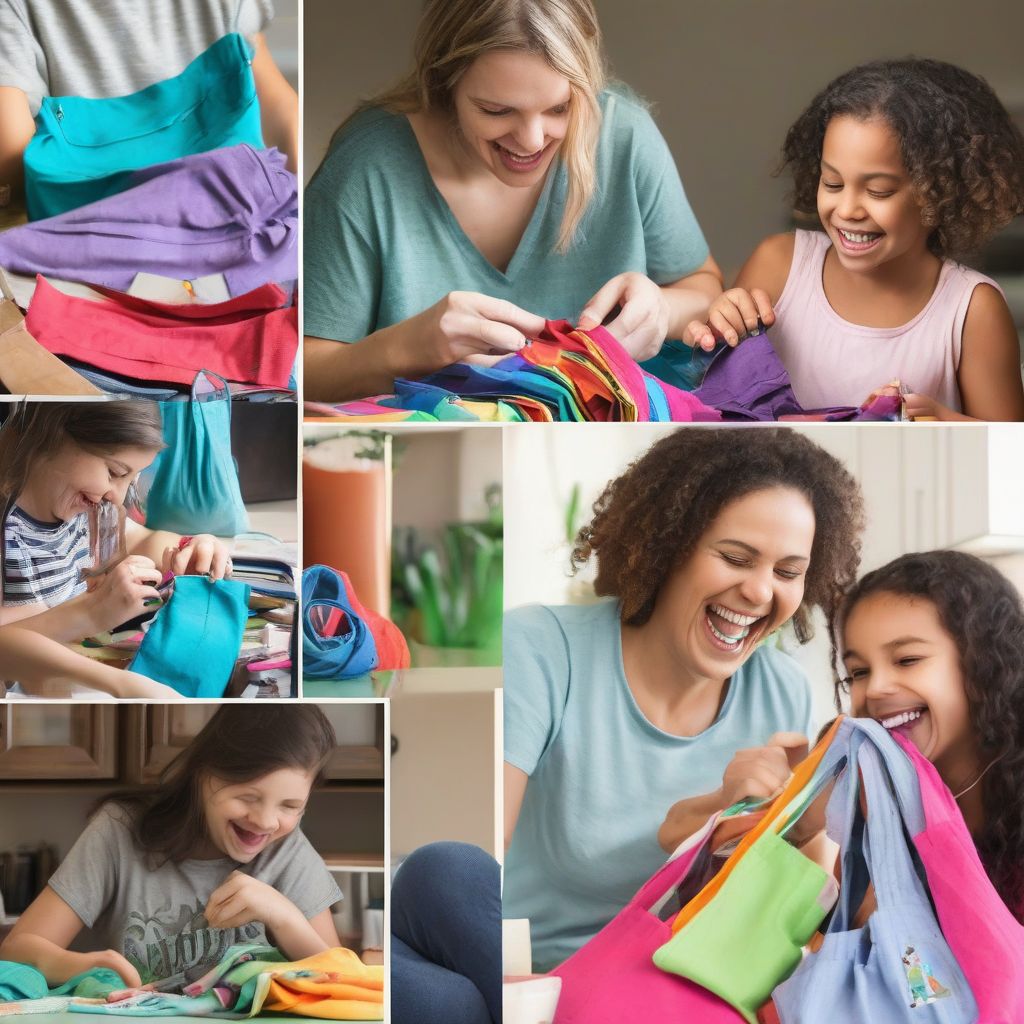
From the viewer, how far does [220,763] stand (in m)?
1.59

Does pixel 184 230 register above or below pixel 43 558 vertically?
above

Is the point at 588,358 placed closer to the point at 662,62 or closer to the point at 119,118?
the point at 662,62

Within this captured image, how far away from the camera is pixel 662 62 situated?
5.56ft

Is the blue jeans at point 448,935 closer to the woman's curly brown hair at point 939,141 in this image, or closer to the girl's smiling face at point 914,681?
the girl's smiling face at point 914,681

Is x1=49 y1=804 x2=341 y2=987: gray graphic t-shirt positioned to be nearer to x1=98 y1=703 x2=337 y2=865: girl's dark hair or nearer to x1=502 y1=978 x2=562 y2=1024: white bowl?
x1=98 y1=703 x2=337 y2=865: girl's dark hair

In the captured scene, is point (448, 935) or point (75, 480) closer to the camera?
point (75, 480)

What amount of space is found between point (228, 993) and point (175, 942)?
9cm

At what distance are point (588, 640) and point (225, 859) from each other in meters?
0.53

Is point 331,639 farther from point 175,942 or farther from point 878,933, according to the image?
point 878,933

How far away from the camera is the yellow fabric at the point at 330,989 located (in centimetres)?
156

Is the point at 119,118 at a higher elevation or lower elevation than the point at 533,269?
higher

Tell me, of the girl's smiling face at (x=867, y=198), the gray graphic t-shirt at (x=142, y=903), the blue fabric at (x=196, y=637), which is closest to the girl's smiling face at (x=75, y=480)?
the blue fabric at (x=196, y=637)

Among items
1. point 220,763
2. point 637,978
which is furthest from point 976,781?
point 220,763

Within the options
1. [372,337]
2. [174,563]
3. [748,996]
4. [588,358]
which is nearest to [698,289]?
[588,358]
